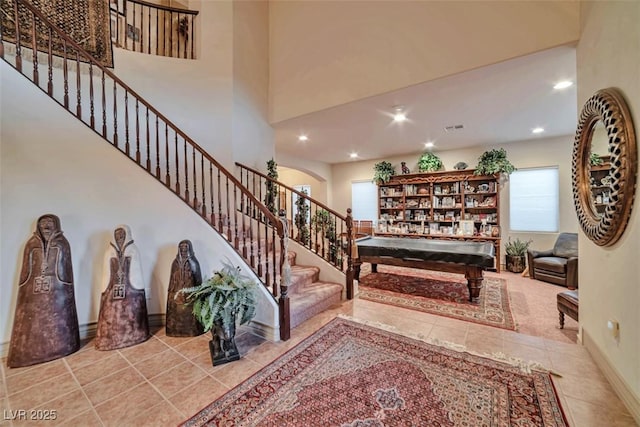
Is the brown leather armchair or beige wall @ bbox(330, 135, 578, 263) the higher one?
beige wall @ bbox(330, 135, 578, 263)

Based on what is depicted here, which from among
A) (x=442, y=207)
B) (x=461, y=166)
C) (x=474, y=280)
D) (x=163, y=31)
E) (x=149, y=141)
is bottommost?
(x=474, y=280)

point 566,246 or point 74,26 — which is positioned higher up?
point 74,26

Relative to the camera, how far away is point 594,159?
2285mm

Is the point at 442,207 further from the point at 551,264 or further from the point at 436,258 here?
the point at 436,258

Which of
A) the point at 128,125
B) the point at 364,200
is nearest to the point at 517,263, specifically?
the point at 364,200

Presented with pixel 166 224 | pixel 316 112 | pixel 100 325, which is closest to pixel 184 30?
pixel 316 112

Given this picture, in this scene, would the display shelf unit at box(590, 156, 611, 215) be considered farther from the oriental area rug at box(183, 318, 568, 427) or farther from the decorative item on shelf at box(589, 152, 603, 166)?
the oriental area rug at box(183, 318, 568, 427)

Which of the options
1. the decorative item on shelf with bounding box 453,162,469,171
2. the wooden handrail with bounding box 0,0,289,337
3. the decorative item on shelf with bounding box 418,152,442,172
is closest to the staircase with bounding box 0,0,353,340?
the wooden handrail with bounding box 0,0,289,337

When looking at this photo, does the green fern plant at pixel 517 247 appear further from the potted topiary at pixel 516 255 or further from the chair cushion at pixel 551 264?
the chair cushion at pixel 551 264

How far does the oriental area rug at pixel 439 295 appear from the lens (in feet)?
10.5

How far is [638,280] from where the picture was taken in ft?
5.24

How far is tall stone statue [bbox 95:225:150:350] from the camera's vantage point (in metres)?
2.43

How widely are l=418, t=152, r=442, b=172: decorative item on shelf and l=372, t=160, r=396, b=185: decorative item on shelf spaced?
810 mm

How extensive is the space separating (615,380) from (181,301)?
12.1 ft
